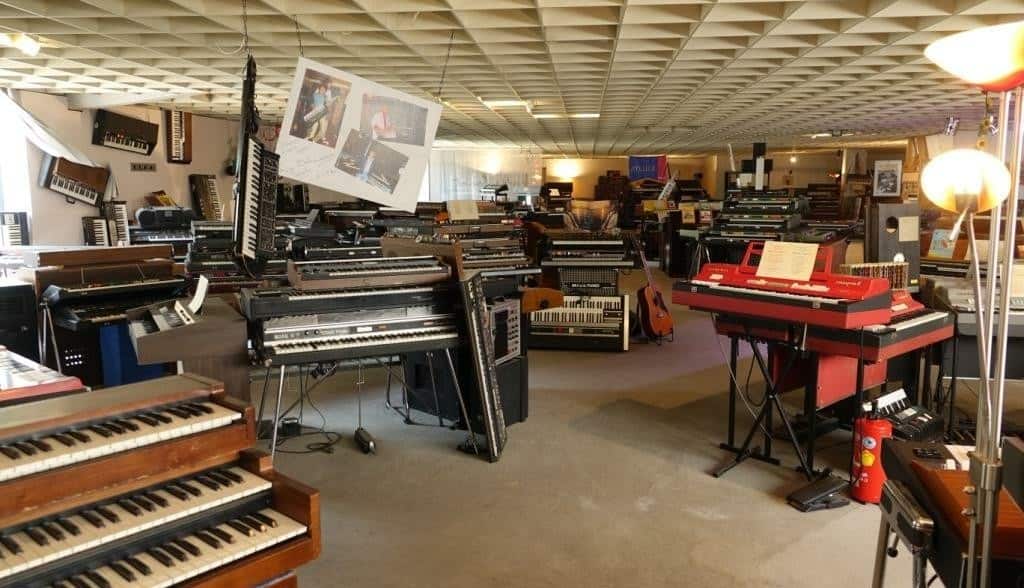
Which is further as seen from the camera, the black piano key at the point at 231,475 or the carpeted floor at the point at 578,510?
the carpeted floor at the point at 578,510

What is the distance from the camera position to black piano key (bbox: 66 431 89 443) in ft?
5.48

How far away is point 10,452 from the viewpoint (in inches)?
62.1

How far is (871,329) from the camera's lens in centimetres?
343

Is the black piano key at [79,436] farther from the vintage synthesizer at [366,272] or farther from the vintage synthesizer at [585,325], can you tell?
the vintage synthesizer at [585,325]

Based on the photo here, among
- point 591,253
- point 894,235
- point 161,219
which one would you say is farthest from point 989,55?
point 161,219

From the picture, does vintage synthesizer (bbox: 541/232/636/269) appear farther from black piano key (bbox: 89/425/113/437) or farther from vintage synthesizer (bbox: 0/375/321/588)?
black piano key (bbox: 89/425/113/437)

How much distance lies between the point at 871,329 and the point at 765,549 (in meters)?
1.21

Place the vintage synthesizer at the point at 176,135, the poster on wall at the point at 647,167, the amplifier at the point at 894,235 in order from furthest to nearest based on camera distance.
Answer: the poster on wall at the point at 647,167 < the vintage synthesizer at the point at 176,135 < the amplifier at the point at 894,235

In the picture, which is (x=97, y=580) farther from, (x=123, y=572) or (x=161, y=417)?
(x=161, y=417)

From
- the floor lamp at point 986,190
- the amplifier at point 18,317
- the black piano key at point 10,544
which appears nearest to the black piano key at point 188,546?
the black piano key at point 10,544

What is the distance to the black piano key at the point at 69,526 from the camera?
161 cm

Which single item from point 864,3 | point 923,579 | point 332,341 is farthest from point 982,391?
point 864,3

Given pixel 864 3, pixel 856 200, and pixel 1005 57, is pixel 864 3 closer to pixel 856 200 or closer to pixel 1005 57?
pixel 1005 57

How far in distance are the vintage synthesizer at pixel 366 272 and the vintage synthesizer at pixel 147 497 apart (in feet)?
5.06
